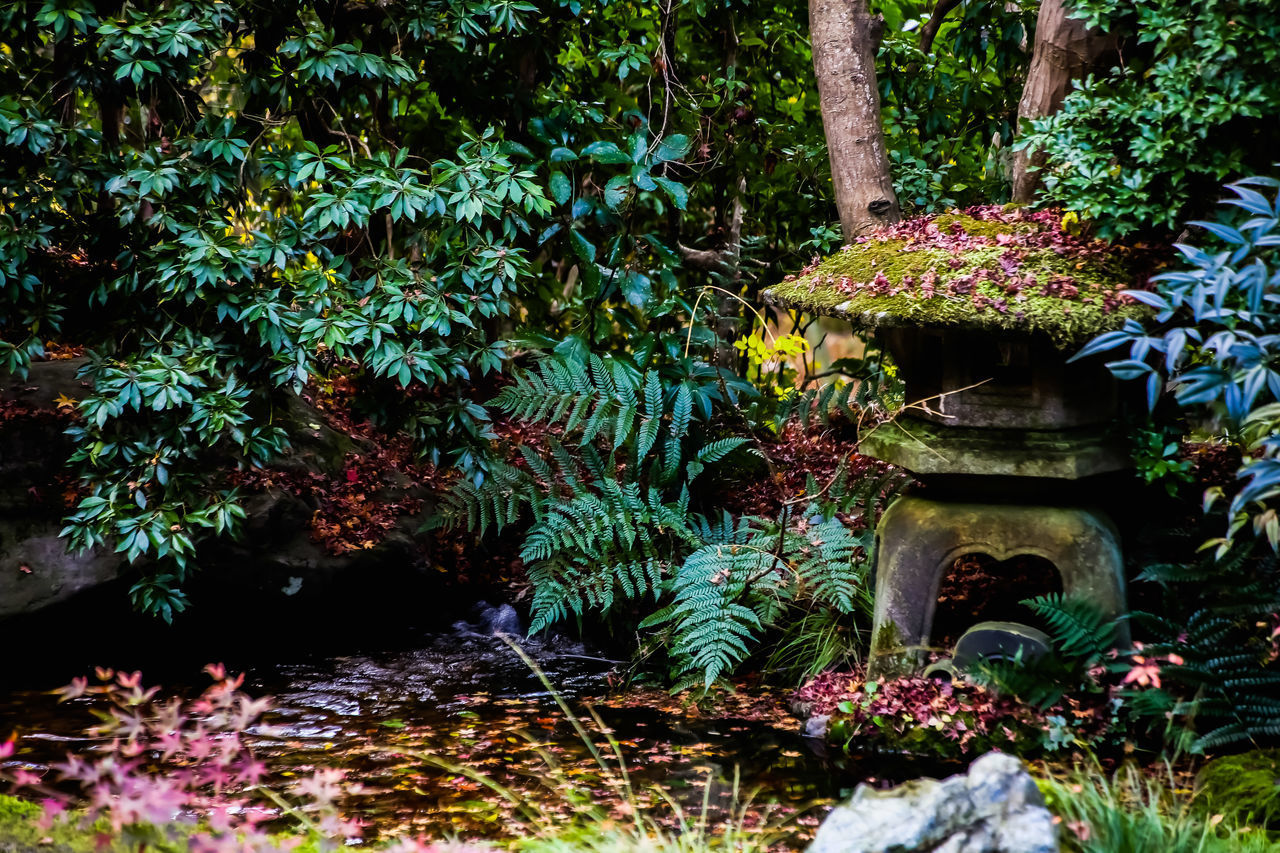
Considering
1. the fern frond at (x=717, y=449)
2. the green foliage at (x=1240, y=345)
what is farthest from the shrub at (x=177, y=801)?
the fern frond at (x=717, y=449)

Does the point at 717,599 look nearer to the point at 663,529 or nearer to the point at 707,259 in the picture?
the point at 663,529

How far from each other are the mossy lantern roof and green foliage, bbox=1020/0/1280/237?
0.48ft

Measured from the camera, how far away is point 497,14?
14.8ft

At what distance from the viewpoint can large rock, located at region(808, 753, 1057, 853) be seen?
6.68 ft

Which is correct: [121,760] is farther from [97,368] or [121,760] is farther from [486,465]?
[486,465]

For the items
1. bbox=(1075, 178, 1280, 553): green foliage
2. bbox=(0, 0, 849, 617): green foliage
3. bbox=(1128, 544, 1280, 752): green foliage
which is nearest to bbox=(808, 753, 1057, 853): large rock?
bbox=(1075, 178, 1280, 553): green foliage

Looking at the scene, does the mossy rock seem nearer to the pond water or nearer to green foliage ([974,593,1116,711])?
green foliage ([974,593,1116,711])

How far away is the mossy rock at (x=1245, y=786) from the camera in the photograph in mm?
2789

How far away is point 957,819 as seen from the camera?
2.10 metres

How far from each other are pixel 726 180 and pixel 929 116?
131 centimetres

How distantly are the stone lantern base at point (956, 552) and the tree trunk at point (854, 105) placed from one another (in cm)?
147

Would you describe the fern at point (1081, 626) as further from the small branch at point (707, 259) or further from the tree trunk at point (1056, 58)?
the small branch at point (707, 259)

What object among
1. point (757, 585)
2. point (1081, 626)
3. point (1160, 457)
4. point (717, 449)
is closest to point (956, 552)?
point (1081, 626)

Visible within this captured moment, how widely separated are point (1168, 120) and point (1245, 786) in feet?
6.93
